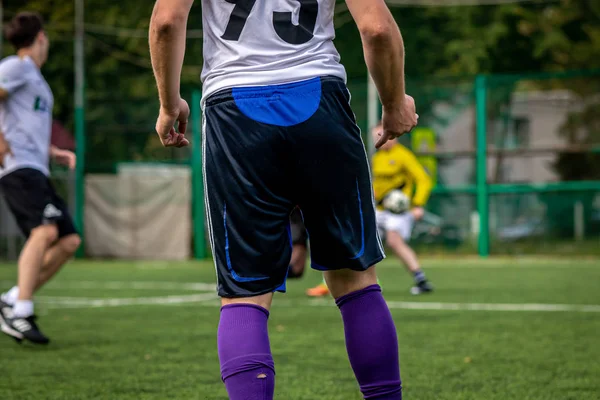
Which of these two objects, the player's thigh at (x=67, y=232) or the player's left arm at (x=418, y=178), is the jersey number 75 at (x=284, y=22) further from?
the player's left arm at (x=418, y=178)

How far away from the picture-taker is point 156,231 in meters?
20.3

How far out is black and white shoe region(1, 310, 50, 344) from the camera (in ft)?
20.7

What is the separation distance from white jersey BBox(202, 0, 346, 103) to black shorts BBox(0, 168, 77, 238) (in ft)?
12.7

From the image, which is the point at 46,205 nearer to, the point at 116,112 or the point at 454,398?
the point at 454,398

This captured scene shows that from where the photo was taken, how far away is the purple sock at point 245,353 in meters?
2.85

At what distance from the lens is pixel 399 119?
117 inches

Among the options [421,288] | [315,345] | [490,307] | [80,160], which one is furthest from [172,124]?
[80,160]

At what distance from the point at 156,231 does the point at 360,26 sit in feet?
58.5

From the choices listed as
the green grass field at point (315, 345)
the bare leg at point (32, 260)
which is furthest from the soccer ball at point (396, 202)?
the bare leg at point (32, 260)

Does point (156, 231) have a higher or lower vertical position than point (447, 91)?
lower

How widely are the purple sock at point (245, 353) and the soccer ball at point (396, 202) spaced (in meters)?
8.87

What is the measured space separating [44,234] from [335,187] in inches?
158

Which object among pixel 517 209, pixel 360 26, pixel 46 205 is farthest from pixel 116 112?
pixel 360 26

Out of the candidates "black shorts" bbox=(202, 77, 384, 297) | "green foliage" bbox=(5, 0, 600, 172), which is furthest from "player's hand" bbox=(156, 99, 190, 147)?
"green foliage" bbox=(5, 0, 600, 172)
